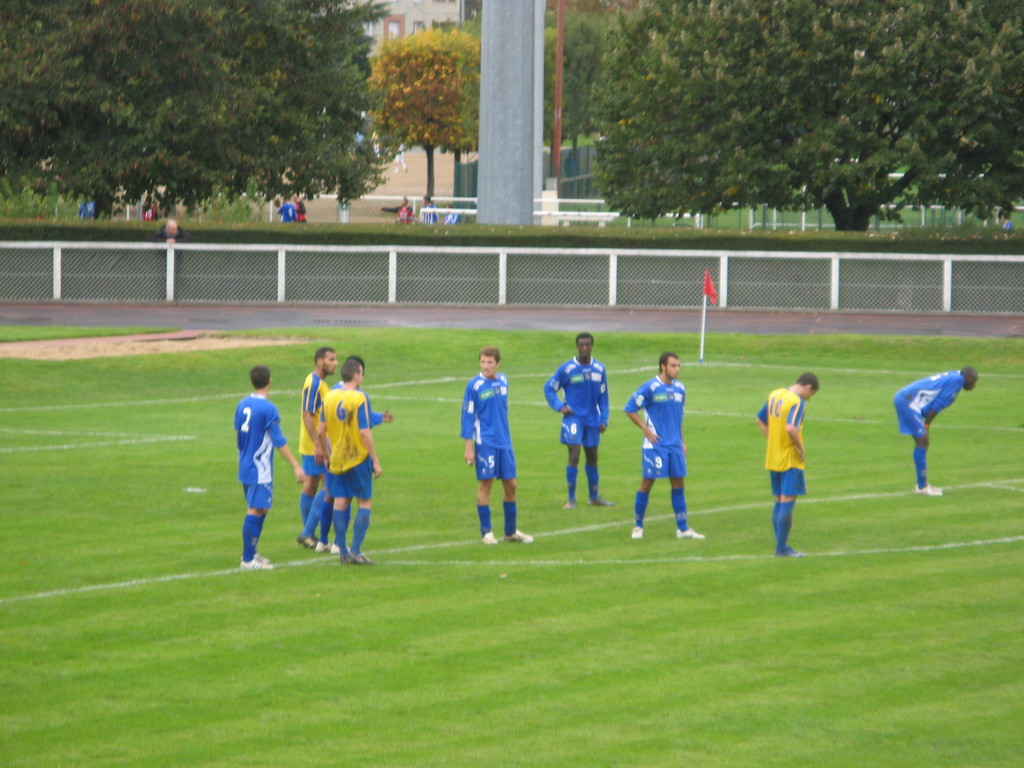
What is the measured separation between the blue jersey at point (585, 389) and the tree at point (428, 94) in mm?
58450

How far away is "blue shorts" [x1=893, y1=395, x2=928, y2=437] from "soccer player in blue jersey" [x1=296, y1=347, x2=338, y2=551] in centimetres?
690

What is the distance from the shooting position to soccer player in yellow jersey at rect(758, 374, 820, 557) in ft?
43.5

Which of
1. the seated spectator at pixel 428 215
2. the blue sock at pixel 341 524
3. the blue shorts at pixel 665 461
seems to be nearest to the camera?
the blue sock at pixel 341 524

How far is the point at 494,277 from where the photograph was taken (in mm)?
38656

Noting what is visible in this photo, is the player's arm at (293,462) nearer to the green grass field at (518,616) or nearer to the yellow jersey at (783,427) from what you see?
the green grass field at (518,616)

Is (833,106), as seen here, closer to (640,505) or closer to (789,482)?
(640,505)

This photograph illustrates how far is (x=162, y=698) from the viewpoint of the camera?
9.33 metres

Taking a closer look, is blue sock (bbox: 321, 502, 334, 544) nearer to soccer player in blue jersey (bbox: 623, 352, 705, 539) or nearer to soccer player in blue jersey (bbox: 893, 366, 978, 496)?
soccer player in blue jersey (bbox: 623, 352, 705, 539)

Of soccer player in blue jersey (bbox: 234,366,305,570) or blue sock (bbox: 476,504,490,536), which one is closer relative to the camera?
soccer player in blue jersey (bbox: 234,366,305,570)

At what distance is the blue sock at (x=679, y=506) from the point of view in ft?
48.0

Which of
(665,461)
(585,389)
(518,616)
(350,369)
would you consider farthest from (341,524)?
(585,389)

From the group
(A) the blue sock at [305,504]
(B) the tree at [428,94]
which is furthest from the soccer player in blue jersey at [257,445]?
(B) the tree at [428,94]

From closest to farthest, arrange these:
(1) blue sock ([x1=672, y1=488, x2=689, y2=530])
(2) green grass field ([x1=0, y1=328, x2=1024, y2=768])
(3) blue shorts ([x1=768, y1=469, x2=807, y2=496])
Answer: (2) green grass field ([x1=0, y1=328, x2=1024, y2=768]), (3) blue shorts ([x1=768, y1=469, x2=807, y2=496]), (1) blue sock ([x1=672, y1=488, x2=689, y2=530])

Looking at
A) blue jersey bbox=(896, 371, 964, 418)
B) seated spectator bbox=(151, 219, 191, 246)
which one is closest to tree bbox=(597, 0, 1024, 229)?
seated spectator bbox=(151, 219, 191, 246)
